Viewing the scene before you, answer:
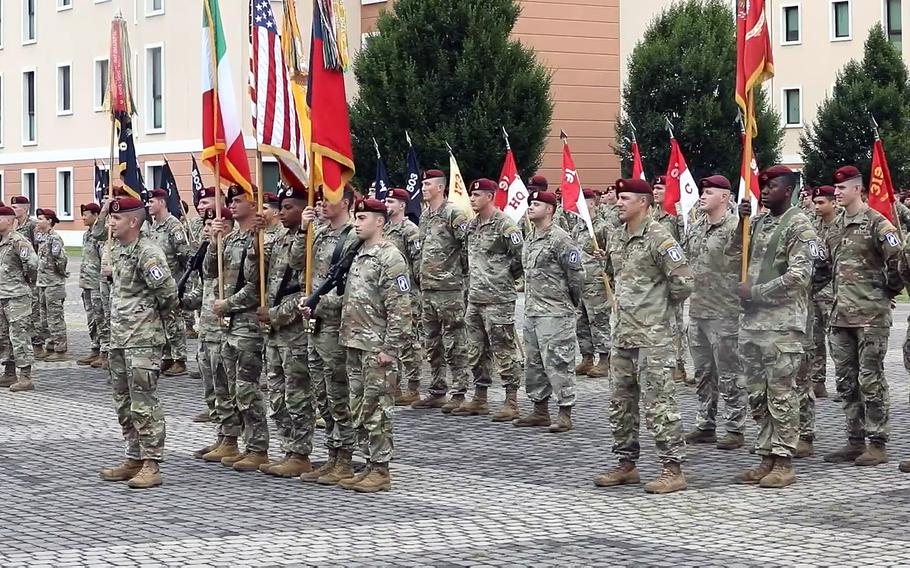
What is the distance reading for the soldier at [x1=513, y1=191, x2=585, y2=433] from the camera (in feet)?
45.8

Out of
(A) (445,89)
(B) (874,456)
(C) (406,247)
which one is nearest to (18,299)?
(C) (406,247)

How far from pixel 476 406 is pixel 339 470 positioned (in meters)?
3.74

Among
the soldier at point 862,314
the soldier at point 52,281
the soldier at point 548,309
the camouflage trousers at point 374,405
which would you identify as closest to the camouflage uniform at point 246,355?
the camouflage trousers at point 374,405

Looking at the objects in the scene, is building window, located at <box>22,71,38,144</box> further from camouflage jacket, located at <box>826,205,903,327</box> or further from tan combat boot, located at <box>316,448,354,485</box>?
camouflage jacket, located at <box>826,205,903,327</box>

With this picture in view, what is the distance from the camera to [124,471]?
37.8 feet

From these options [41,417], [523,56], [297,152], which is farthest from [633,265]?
[523,56]

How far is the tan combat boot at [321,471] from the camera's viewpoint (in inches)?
453

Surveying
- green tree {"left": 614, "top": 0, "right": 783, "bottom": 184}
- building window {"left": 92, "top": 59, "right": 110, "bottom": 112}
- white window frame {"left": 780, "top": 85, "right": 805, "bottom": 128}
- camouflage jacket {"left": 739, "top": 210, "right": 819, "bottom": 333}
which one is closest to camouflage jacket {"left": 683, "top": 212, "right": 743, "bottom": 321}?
camouflage jacket {"left": 739, "top": 210, "right": 819, "bottom": 333}

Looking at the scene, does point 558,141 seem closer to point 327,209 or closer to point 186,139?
point 186,139

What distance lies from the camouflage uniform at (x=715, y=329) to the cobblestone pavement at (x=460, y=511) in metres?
0.52

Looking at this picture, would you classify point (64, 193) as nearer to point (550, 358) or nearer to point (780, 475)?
point (550, 358)

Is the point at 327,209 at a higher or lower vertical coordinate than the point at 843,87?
lower

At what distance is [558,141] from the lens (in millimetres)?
47188

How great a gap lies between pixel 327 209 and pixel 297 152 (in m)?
0.99
